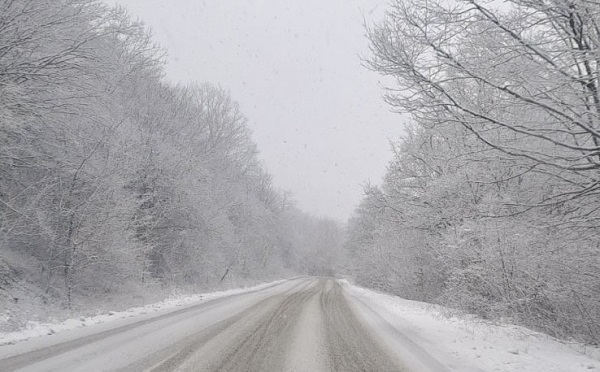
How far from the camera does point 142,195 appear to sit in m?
18.2

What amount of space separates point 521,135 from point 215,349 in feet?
22.0

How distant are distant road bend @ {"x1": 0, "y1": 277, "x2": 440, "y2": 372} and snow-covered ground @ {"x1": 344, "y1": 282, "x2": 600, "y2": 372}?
55 centimetres

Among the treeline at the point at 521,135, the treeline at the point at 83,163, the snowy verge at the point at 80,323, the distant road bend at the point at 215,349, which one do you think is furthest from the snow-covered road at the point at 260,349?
the treeline at the point at 83,163

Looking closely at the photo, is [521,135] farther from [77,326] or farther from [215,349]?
[77,326]

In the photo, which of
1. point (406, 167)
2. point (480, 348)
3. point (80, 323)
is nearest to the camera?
point (480, 348)

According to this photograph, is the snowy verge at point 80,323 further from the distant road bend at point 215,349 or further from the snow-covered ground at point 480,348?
the snow-covered ground at point 480,348

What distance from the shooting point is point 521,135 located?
7.91 m

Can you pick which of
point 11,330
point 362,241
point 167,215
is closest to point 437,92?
point 11,330

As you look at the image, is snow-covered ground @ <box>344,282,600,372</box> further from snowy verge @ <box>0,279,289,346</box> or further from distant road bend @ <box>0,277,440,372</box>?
snowy verge @ <box>0,279,289,346</box>

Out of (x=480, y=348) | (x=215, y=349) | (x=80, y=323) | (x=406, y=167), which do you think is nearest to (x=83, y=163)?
(x=80, y=323)

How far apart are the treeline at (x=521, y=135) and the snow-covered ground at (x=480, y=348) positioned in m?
0.99

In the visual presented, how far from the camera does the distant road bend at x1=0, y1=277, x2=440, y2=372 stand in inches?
221

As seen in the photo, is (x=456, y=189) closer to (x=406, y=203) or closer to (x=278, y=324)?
(x=406, y=203)

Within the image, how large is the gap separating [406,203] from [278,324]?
346 inches
